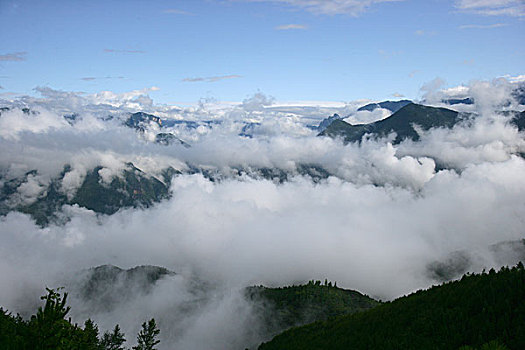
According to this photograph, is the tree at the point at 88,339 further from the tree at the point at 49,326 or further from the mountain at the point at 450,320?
the mountain at the point at 450,320

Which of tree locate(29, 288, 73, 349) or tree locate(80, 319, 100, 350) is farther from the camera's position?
tree locate(80, 319, 100, 350)

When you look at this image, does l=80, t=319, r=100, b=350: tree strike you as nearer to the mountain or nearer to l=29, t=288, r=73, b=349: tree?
l=29, t=288, r=73, b=349: tree

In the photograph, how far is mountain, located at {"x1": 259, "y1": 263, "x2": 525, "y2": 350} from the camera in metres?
91.9

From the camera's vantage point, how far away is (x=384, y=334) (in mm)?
128125

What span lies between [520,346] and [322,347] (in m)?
98.6

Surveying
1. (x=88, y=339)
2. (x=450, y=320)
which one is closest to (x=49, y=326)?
(x=88, y=339)

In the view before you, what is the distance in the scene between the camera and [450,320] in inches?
4382

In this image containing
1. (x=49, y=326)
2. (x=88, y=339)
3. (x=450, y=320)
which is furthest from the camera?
(x=450, y=320)

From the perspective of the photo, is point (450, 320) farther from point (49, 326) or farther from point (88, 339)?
point (49, 326)

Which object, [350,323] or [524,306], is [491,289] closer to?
[524,306]

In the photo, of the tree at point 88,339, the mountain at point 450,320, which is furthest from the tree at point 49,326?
the mountain at point 450,320

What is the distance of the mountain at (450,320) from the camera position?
91.9m

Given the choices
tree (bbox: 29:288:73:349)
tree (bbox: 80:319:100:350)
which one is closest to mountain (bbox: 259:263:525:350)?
tree (bbox: 80:319:100:350)

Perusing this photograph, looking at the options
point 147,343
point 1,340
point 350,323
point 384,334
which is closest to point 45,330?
point 1,340
